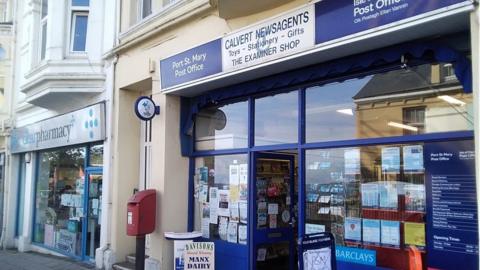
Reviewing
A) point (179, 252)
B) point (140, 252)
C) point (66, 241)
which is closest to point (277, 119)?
point (179, 252)

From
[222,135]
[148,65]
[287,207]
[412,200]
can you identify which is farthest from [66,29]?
[412,200]

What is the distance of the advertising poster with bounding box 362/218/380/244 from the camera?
546 centimetres

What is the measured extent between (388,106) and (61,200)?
9168 mm

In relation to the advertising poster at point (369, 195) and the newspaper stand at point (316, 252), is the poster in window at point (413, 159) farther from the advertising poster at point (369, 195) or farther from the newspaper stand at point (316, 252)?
the newspaper stand at point (316, 252)

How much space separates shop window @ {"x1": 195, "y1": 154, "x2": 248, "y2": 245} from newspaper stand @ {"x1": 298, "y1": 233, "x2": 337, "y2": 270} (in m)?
2.38

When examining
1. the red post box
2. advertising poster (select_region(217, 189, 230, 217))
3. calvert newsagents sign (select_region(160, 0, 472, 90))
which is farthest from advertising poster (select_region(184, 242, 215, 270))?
calvert newsagents sign (select_region(160, 0, 472, 90))

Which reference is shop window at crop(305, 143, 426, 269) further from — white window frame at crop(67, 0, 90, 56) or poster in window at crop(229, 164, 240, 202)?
white window frame at crop(67, 0, 90, 56)

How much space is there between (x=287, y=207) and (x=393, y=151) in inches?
102

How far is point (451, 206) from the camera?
4.80 meters

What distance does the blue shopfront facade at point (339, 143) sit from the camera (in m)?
4.85

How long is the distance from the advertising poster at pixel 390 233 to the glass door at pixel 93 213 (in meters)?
6.58

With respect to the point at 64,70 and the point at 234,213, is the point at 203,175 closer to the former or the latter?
the point at 234,213

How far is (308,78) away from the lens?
618 centimetres

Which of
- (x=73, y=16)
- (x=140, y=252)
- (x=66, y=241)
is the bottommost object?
(x=66, y=241)
